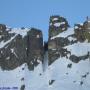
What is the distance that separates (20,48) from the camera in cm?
4956

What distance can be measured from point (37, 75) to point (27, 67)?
1.60m

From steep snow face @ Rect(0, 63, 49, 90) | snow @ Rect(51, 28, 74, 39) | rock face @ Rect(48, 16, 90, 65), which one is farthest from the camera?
snow @ Rect(51, 28, 74, 39)

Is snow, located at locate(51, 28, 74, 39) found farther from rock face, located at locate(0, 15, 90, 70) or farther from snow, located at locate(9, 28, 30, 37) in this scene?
snow, located at locate(9, 28, 30, 37)

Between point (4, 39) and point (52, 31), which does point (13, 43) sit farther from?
point (52, 31)

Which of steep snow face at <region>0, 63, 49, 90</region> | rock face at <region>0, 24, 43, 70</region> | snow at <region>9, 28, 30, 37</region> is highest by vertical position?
snow at <region>9, 28, 30, 37</region>

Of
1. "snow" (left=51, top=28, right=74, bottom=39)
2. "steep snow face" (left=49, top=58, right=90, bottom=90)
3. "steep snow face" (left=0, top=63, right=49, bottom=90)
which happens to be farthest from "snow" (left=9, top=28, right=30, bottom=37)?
"steep snow face" (left=49, top=58, right=90, bottom=90)

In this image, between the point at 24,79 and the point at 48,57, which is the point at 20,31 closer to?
the point at 48,57

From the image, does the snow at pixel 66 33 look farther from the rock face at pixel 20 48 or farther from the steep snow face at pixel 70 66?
the rock face at pixel 20 48

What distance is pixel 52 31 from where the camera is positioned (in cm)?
4966

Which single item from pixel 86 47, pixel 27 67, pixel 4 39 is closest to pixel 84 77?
pixel 86 47

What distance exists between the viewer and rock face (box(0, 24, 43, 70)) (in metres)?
49.1

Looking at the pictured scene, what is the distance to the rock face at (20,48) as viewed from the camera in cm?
4909

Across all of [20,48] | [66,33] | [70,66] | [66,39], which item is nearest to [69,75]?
[70,66]

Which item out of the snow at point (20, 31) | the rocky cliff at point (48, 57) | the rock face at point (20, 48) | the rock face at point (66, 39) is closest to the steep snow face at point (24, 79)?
the rocky cliff at point (48, 57)
